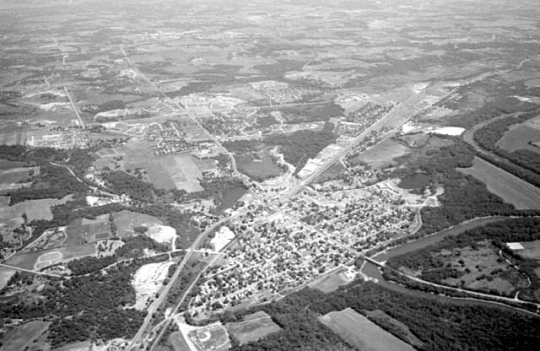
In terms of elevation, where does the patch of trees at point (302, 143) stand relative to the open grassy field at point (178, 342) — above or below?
above

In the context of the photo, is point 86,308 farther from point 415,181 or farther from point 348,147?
point 348,147

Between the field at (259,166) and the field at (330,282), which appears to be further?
Result: the field at (259,166)

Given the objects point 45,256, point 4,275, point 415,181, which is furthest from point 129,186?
point 415,181

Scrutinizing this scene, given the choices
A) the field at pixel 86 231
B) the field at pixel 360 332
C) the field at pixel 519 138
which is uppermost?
the field at pixel 519 138

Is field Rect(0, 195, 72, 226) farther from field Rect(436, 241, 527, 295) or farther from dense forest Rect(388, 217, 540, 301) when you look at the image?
field Rect(436, 241, 527, 295)

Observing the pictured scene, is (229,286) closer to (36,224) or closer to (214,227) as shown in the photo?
(214,227)

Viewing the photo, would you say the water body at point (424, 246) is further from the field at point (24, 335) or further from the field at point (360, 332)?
the field at point (24, 335)

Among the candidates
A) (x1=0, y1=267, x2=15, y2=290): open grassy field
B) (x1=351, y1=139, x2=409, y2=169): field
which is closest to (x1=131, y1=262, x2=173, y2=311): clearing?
(x1=0, y1=267, x2=15, y2=290): open grassy field

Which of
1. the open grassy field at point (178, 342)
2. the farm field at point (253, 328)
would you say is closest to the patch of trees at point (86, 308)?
the open grassy field at point (178, 342)
